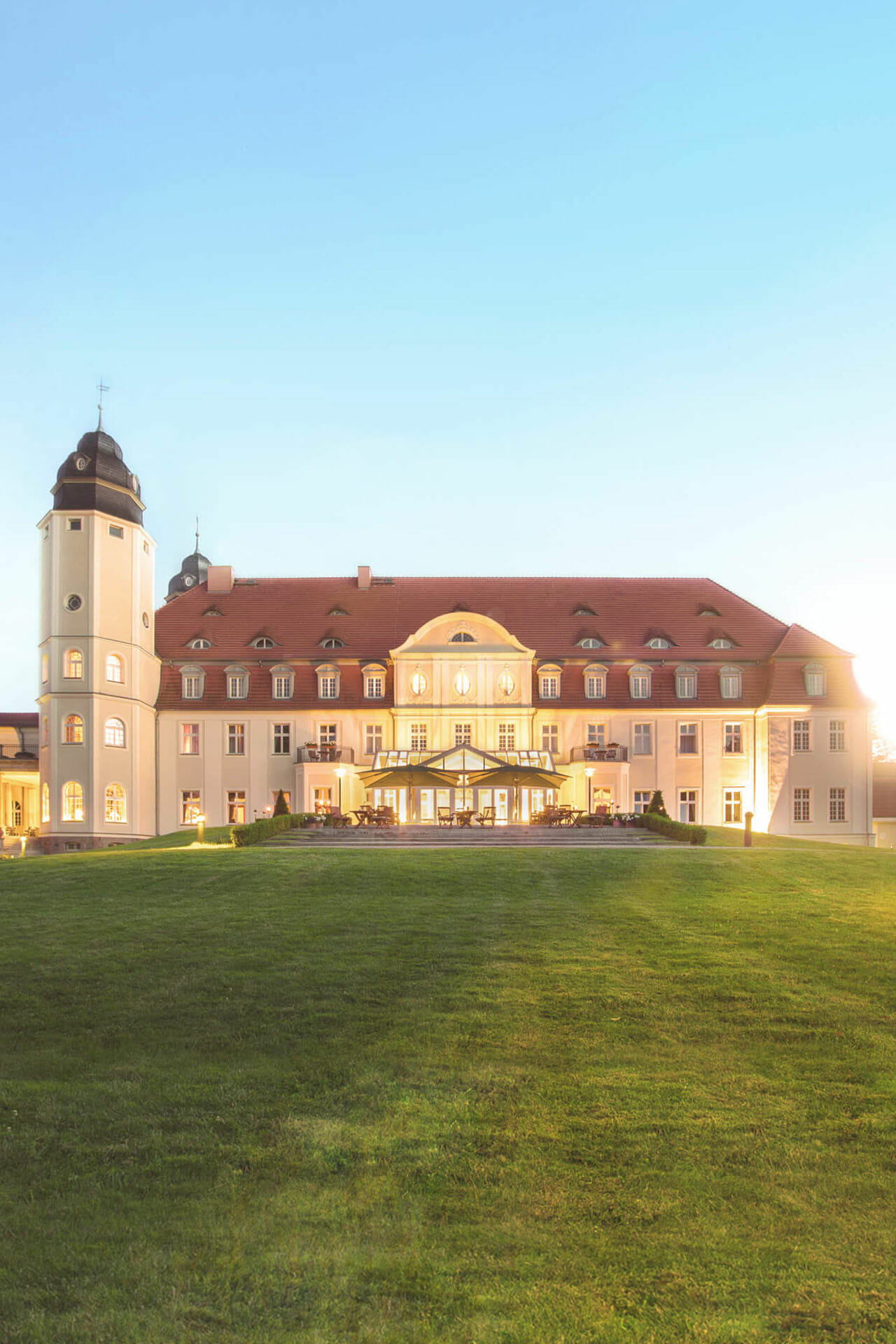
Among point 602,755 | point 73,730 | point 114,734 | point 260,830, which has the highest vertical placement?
point 73,730

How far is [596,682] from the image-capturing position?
49031 mm

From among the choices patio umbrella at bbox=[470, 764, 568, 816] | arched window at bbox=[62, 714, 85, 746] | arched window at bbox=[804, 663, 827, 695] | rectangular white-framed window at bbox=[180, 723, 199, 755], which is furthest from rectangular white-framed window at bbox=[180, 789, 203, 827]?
arched window at bbox=[804, 663, 827, 695]

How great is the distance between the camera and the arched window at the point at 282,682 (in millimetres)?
49000

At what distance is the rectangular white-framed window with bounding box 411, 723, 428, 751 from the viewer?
1902 inches

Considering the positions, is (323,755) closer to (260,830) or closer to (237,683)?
(237,683)

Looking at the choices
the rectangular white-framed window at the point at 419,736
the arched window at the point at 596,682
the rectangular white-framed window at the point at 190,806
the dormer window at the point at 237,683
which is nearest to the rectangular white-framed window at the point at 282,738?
the dormer window at the point at 237,683

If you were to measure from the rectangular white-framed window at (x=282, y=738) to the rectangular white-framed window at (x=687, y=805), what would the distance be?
59.5ft

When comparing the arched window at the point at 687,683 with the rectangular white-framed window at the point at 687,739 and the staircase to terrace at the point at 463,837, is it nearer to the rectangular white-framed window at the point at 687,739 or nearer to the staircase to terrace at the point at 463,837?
the rectangular white-framed window at the point at 687,739

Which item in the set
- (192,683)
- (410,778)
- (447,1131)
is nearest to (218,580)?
(192,683)

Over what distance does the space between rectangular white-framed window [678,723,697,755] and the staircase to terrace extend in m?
13.5

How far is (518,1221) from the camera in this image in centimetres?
624

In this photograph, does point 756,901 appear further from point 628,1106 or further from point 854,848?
point 854,848

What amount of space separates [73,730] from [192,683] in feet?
20.3

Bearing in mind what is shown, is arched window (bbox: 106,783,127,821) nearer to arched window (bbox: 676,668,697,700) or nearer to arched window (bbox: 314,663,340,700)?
arched window (bbox: 314,663,340,700)
